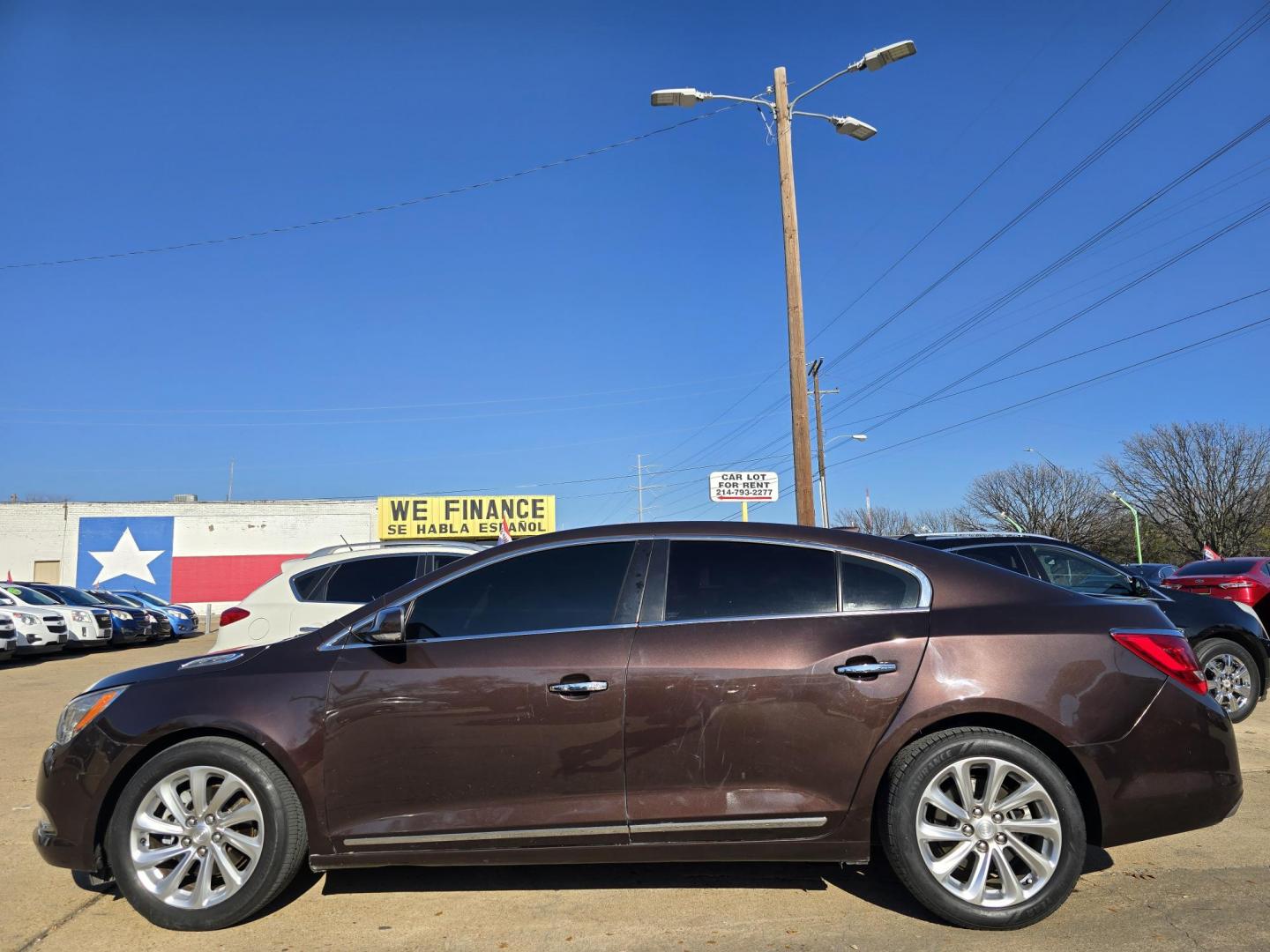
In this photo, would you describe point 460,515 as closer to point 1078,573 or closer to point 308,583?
point 308,583

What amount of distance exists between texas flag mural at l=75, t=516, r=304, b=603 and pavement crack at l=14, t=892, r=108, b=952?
124 feet

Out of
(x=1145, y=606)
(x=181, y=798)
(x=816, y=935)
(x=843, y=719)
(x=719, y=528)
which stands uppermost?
(x=719, y=528)

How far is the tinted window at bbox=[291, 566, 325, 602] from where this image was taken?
752 centimetres

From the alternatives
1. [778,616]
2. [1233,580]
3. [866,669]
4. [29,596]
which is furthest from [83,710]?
[29,596]

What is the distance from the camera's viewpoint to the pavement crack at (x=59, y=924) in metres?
3.60

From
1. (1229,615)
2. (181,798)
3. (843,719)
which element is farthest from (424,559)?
(1229,615)

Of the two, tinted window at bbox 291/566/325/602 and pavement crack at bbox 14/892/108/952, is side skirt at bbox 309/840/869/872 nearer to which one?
pavement crack at bbox 14/892/108/952

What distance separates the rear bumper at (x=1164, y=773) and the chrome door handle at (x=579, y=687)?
1956 mm

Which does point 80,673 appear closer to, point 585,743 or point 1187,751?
point 585,743

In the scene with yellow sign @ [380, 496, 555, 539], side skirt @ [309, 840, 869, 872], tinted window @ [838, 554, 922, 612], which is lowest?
side skirt @ [309, 840, 869, 872]

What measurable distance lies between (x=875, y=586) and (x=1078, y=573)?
16.1ft

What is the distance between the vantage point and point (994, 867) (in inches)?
144

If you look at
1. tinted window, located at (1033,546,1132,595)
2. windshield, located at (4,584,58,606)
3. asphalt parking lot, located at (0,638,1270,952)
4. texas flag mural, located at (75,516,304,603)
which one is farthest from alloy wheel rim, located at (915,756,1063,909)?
texas flag mural, located at (75,516,304,603)

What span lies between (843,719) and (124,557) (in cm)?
4326
